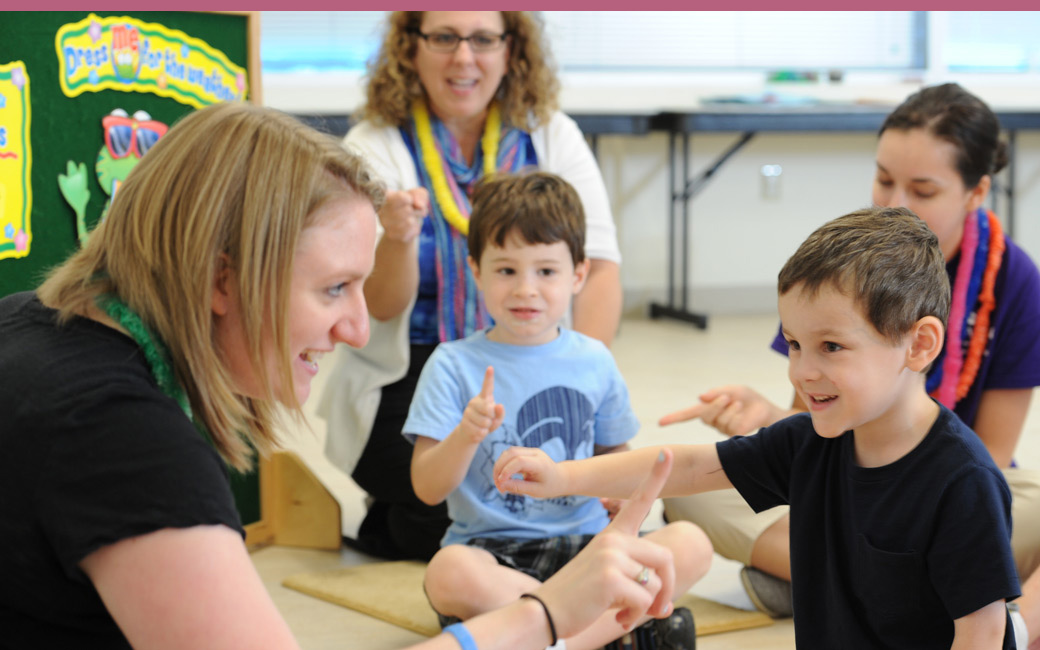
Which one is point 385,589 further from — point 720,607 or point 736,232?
point 736,232

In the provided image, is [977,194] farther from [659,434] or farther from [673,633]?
[659,434]

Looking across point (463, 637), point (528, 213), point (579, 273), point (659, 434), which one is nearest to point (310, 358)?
point (463, 637)

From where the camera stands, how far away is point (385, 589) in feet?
6.72

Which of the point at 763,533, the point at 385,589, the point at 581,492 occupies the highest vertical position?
the point at 581,492

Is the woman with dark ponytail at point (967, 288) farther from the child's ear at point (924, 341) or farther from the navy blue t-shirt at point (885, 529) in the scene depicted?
the child's ear at point (924, 341)

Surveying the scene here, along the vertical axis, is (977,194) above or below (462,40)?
below

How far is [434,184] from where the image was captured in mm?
2289

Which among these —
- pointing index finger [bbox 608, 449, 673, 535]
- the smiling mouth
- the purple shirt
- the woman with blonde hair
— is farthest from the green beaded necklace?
the purple shirt

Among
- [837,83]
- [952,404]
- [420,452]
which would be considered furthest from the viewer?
[837,83]

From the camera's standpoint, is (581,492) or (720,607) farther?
(720,607)

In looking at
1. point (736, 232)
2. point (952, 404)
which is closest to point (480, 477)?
point (952, 404)

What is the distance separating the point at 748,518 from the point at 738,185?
3.85m

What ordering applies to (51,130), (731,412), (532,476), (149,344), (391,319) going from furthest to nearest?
(391,319)
(51,130)
(731,412)
(532,476)
(149,344)

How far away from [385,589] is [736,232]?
3.93 metres
